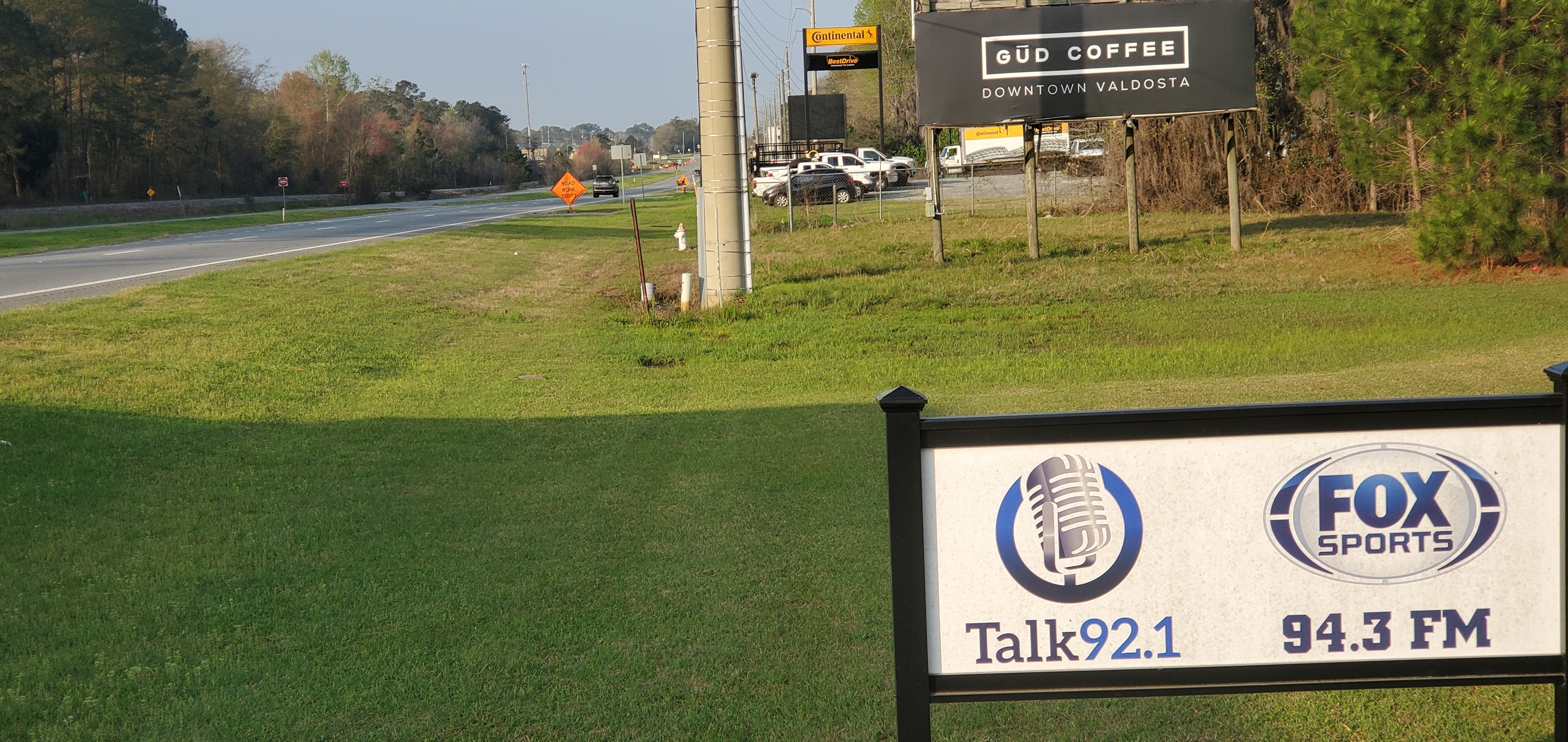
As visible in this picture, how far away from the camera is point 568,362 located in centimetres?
1420

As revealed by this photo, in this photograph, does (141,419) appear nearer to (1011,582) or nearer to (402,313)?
(402,313)

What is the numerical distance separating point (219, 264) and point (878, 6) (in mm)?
67395

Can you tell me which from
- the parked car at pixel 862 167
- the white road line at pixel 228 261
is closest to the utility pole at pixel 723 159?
the white road line at pixel 228 261

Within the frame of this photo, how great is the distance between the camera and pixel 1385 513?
3.03 metres

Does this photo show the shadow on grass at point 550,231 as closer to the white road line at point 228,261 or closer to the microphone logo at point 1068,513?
the white road line at point 228,261

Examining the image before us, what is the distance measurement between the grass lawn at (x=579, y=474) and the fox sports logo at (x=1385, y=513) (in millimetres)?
1135

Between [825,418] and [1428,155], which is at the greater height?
[1428,155]

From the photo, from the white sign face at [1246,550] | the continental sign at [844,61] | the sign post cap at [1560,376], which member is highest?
the continental sign at [844,61]

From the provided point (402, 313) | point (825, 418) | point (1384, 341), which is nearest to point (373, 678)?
point (825, 418)

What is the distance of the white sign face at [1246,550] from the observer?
2.99 m

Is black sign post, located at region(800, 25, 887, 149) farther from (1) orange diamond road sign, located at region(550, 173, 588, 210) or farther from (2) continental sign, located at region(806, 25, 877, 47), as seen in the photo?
(1) orange diamond road sign, located at region(550, 173, 588, 210)

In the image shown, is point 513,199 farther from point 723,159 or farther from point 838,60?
point 723,159

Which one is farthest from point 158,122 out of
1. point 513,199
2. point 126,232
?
point 126,232

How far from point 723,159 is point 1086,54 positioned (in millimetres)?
6353
